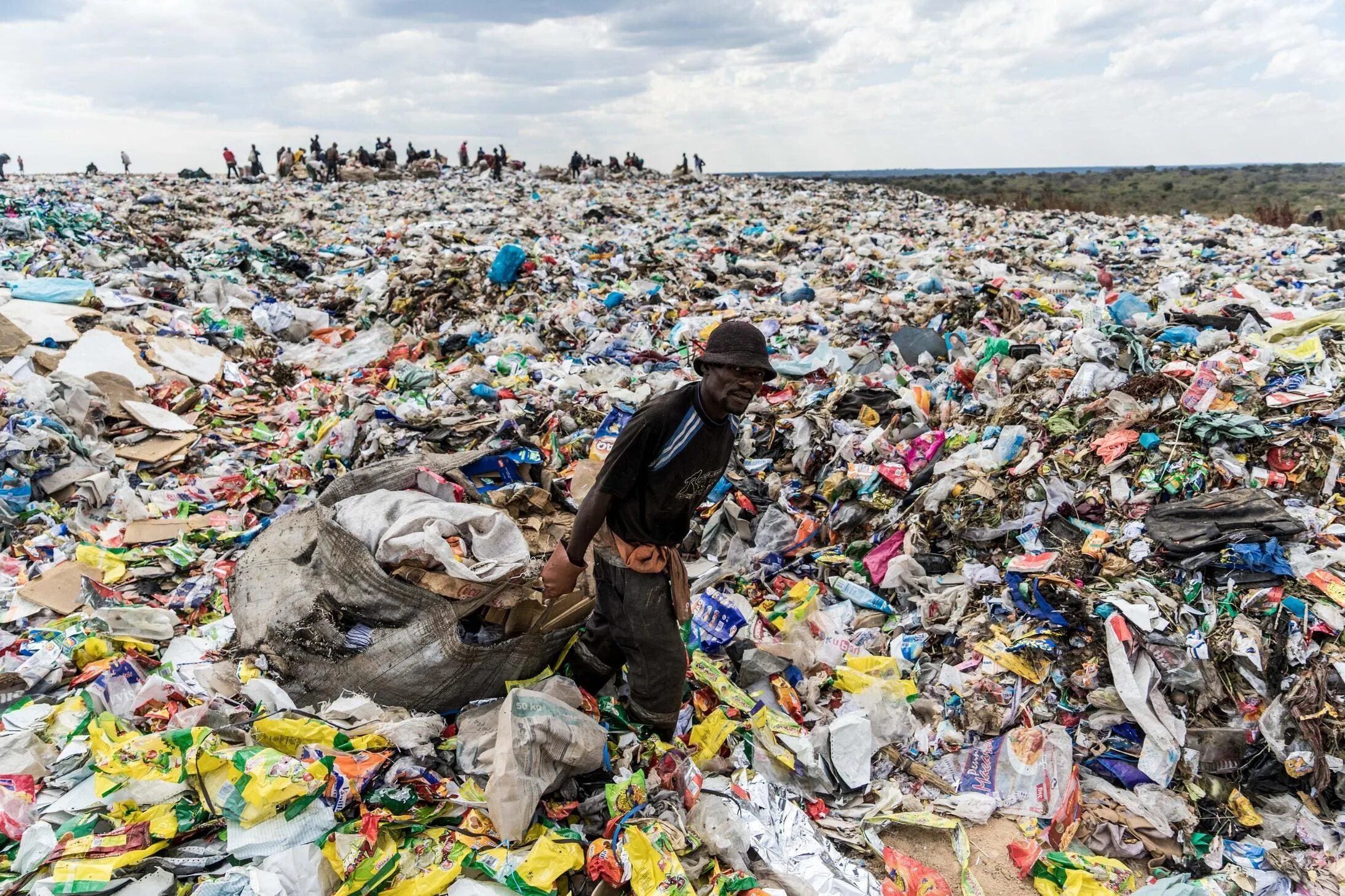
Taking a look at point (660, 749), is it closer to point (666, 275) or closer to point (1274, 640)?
point (1274, 640)

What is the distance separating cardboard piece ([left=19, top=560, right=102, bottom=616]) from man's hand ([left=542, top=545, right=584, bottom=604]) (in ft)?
8.09

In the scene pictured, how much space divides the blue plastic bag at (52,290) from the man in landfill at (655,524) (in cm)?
676

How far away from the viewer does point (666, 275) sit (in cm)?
934

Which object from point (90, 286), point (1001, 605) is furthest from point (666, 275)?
point (1001, 605)

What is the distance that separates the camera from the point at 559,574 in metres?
2.45

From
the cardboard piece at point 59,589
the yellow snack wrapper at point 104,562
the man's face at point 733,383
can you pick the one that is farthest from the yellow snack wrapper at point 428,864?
the yellow snack wrapper at point 104,562

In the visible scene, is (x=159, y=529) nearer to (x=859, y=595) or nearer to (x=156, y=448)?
(x=156, y=448)

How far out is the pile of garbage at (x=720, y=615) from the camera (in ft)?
7.09

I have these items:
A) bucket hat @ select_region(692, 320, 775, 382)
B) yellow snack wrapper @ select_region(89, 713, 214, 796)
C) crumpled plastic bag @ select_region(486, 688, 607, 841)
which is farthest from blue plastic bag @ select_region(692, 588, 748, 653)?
yellow snack wrapper @ select_region(89, 713, 214, 796)

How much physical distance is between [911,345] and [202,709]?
5.11 m

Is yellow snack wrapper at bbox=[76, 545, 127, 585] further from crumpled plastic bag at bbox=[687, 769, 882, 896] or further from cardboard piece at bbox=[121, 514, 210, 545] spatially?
crumpled plastic bag at bbox=[687, 769, 882, 896]

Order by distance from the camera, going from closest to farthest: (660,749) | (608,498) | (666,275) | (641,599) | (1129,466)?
(608,498), (641,599), (660,749), (1129,466), (666,275)

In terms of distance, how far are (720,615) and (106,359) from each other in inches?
212

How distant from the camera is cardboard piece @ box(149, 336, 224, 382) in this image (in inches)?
246
